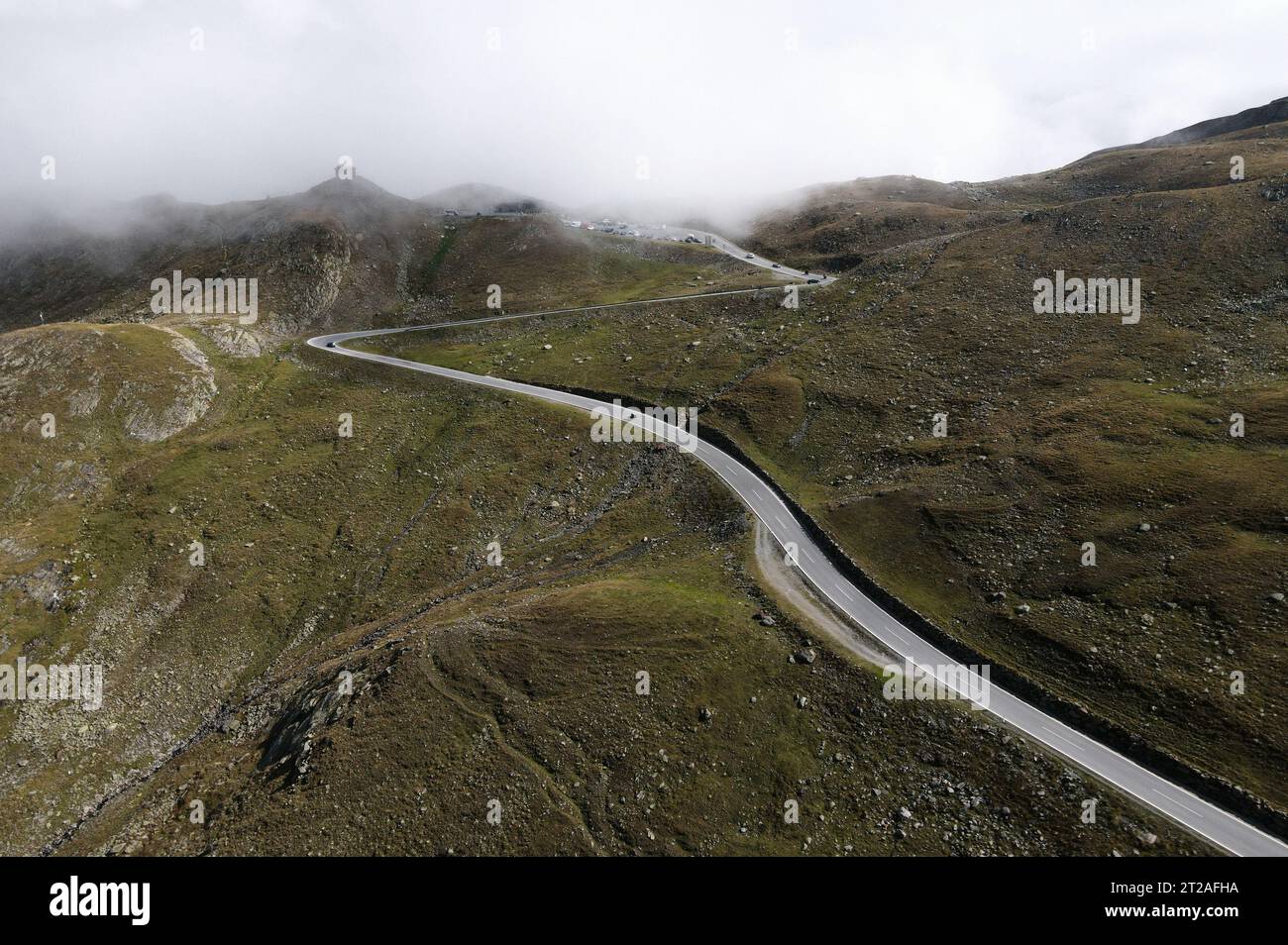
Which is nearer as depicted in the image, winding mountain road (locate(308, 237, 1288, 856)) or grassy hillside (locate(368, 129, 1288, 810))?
winding mountain road (locate(308, 237, 1288, 856))

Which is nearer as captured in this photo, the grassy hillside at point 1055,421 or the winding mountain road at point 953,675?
the winding mountain road at point 953,675

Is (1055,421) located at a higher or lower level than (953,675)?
higher

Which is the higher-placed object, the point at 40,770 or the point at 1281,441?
the point at 1281,441

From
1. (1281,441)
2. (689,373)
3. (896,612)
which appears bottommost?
A: (896,612)

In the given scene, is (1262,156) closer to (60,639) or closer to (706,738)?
(706,738)

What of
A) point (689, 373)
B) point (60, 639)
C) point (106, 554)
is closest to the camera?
point (60, 639)

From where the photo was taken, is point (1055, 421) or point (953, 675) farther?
point (1055, 421)
